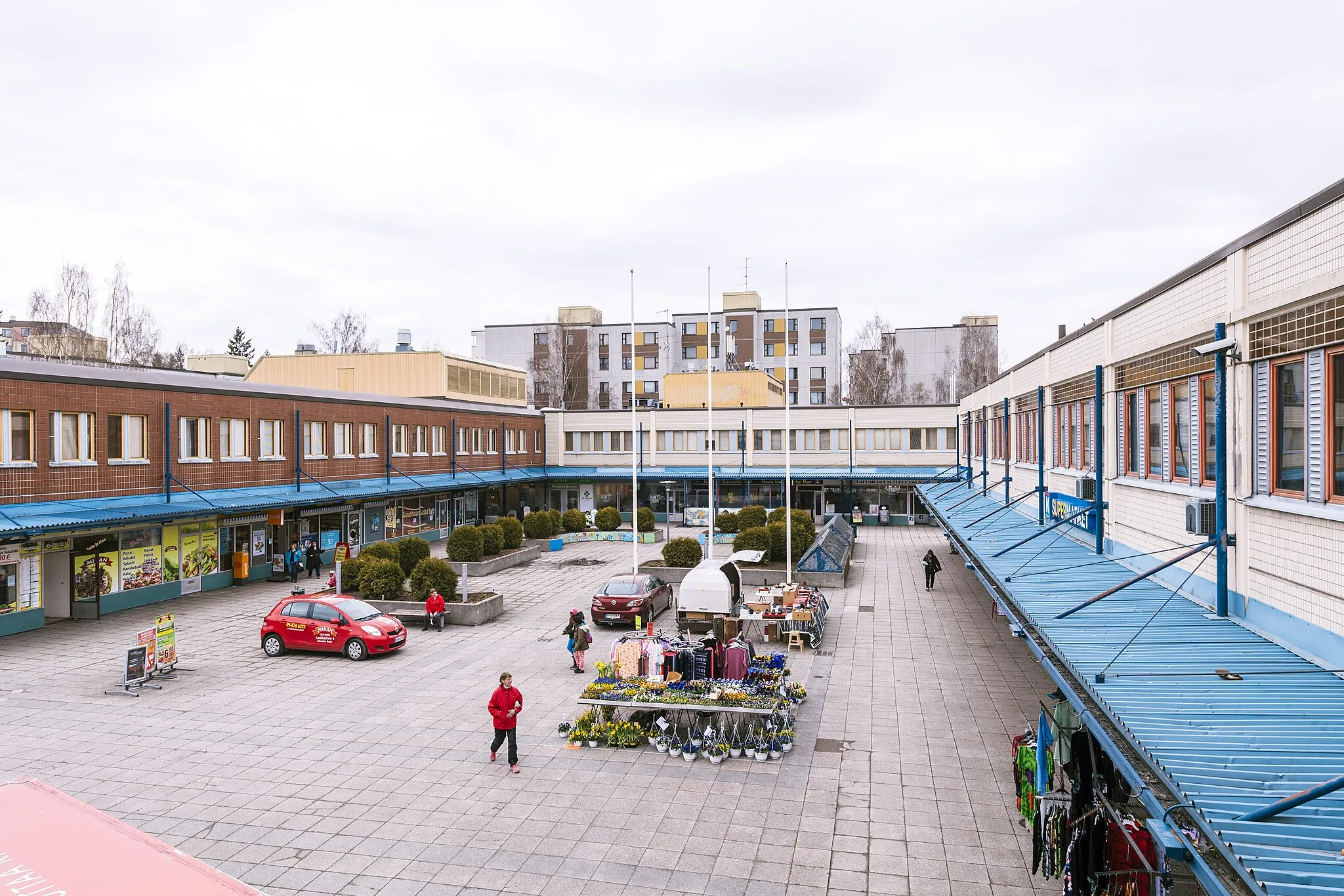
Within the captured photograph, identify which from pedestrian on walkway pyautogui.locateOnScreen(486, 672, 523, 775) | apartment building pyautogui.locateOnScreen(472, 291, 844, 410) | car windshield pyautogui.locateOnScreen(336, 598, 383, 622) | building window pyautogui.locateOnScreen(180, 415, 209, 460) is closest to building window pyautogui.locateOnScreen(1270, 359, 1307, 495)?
pedestrian on walkway pyautogui.locateOnScreen(486, 672, 523, 775)

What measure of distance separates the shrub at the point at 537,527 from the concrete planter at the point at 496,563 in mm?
3789

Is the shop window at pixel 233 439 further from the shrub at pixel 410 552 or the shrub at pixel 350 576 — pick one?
the shrub at pixel 350 576

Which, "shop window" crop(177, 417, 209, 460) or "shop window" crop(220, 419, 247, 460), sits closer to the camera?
"shop window" crop(177, 417, 209, 460)

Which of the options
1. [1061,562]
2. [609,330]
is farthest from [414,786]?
[609,330]

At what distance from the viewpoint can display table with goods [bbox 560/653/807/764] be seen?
46.7 feet

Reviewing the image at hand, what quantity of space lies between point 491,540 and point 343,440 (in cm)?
850

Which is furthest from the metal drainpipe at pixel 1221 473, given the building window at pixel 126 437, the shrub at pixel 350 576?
the building window at pixel 126 437

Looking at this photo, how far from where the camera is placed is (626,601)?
25016mm

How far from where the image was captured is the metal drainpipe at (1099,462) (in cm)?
1591

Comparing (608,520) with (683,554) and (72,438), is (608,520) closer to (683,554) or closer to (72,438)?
(683,554)

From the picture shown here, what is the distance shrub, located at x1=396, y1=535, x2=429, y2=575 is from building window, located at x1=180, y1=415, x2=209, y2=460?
7.53 metres

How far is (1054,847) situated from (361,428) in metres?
35.5

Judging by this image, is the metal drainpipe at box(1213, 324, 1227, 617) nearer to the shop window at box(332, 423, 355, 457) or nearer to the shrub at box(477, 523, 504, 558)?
the shrub at box(477, 523, 504, 558)

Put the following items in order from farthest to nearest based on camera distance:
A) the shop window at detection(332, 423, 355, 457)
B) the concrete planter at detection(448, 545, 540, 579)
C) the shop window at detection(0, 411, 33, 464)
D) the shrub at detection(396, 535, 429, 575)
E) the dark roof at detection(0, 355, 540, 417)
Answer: the shop window at detection(332, 423, 355, 457) < the concrete planter at detection(448, 545, 540, 579) < the shrub at detection(396, 535, 429, 575) < the dark roof at detection(0, 355, 540, 417) < the shop window at detection(0, 411, 33, 464)
